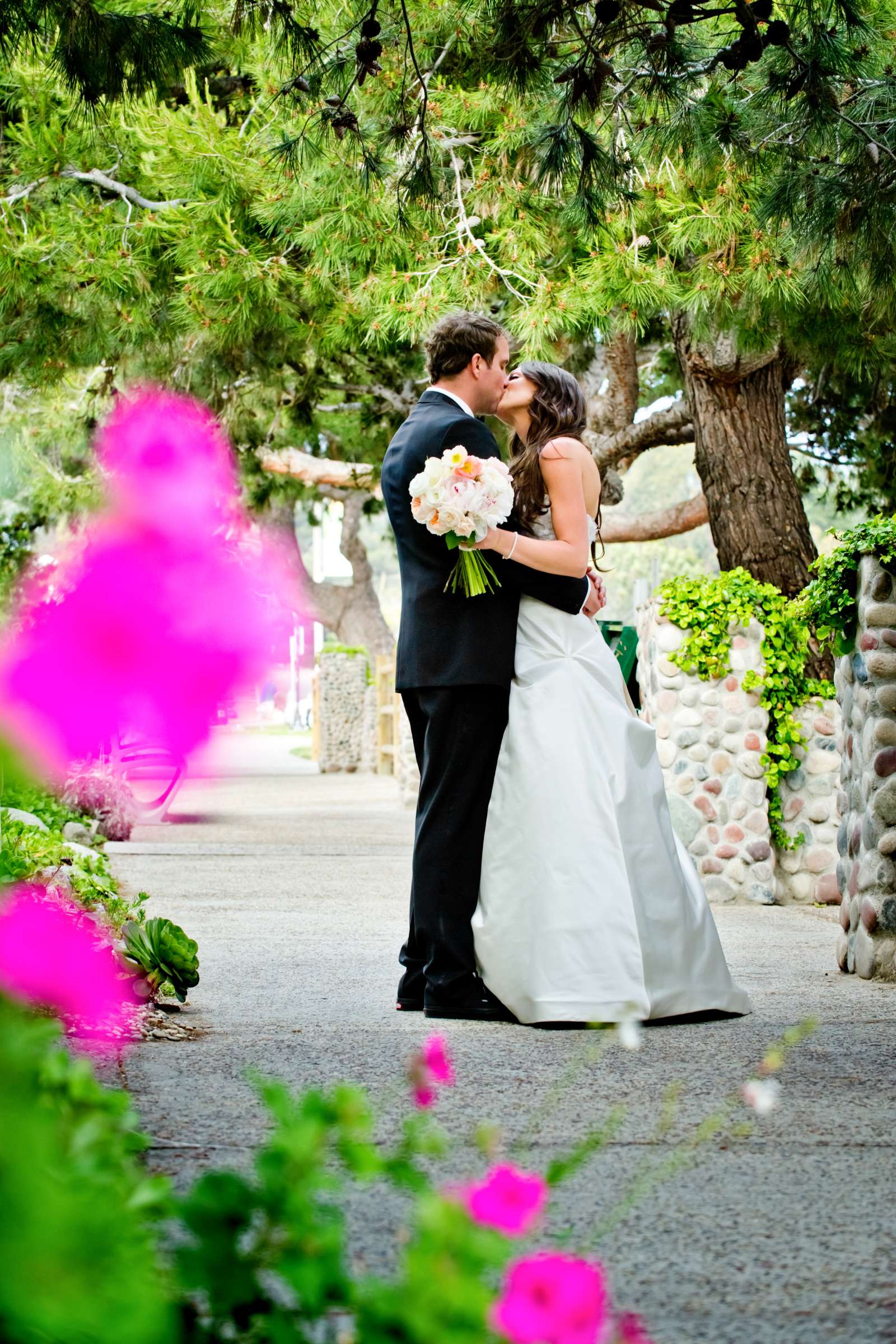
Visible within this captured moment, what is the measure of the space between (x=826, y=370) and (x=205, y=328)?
517 centimetres

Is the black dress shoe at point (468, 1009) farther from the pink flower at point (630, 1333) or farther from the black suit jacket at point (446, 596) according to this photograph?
the pink flower at point (630, 1333)

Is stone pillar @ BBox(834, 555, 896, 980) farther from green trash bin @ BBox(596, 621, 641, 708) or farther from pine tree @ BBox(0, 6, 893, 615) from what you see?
pine tree @ BBox(0, 6, 893, 615)

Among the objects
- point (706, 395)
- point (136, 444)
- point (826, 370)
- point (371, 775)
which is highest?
point (826, 370)

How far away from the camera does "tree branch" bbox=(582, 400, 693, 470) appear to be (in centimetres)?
1134

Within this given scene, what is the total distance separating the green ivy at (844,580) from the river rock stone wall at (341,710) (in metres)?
17.0

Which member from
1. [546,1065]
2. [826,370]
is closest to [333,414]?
[826,370]

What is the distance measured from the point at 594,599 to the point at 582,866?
824 mm

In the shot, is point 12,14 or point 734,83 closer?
point 12,14

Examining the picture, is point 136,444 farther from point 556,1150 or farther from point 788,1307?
point 556,1150

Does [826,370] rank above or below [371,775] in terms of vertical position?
above

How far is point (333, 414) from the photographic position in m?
14.7

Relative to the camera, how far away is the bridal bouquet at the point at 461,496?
3.76 m

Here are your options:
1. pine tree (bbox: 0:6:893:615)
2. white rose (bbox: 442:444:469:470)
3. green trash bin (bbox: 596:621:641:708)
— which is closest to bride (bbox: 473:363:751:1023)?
white rose (bbox: 442:444:469:470)

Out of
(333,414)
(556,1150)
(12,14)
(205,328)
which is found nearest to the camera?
(556,1150)
